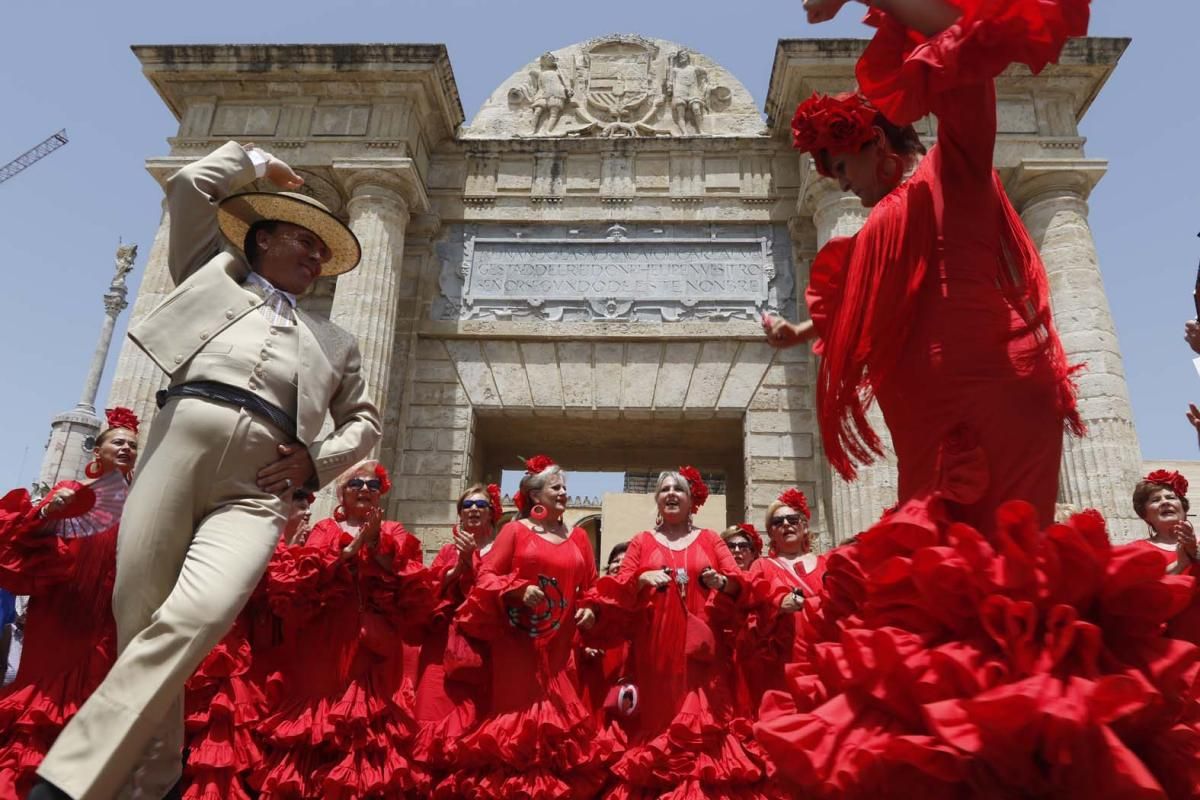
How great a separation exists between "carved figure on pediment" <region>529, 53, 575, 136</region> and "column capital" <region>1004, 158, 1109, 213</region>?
5.36 m

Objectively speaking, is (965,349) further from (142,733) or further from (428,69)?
(428,69)

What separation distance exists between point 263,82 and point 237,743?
8383 millimetres

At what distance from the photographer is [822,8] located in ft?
6.32

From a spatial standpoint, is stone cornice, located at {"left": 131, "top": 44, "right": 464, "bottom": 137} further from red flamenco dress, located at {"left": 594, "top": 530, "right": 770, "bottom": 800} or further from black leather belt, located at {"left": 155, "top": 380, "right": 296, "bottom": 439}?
black leather belt, located at {"left": 155, "top": 380, "right": 296, "bottom": 439}

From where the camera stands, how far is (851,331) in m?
2.01

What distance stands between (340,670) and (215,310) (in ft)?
6.74

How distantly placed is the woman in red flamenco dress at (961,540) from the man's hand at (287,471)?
5.01 feet

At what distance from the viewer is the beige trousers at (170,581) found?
194 centimetres

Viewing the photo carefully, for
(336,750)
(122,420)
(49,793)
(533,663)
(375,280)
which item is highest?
(375,280)

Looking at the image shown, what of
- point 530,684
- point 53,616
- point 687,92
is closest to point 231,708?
point 53,616

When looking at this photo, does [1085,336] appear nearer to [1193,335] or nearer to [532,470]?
[1193,335]

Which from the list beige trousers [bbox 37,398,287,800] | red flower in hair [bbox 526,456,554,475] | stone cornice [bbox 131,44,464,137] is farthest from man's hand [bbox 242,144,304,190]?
stone cornice [bbox 131,44,464,137]

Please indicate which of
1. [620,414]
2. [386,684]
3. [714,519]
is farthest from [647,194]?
[386,684]

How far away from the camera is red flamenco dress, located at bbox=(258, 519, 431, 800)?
364cm
